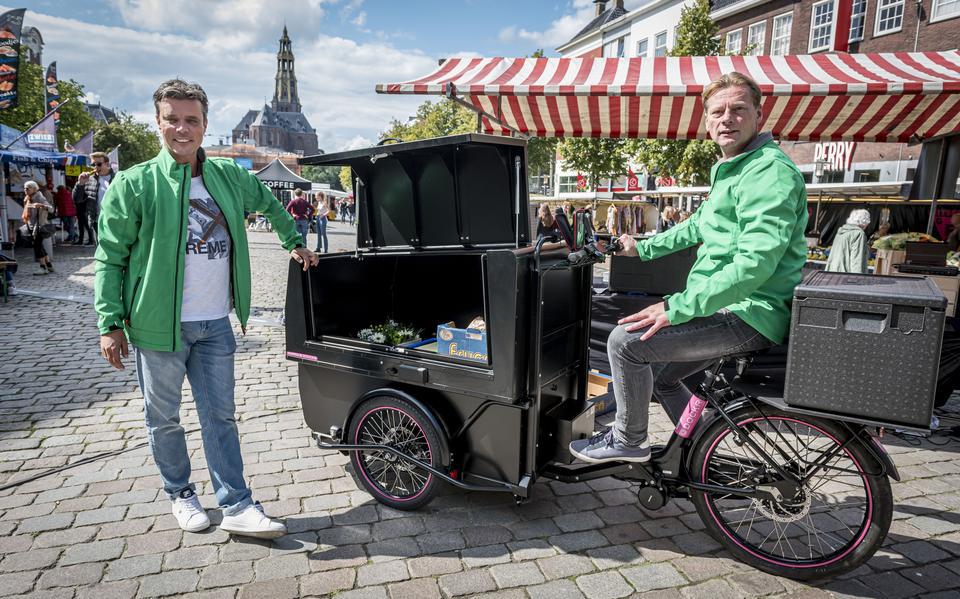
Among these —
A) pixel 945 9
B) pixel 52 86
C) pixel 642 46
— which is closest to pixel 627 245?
pixel 945 9

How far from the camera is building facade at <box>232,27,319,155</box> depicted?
482 ft

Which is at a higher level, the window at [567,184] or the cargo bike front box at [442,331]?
the window at [567,184]

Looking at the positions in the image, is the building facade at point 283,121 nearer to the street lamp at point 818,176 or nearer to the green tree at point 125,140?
the green tree at point 125,140

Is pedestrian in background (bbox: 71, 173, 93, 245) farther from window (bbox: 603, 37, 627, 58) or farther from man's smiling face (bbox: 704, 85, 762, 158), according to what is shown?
window (bbox: 603, 37, 627, 58)

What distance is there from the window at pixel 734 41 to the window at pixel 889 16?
25.1 ft

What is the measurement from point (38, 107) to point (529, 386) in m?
36.1

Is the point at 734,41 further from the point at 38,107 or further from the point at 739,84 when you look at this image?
the point at 38,107

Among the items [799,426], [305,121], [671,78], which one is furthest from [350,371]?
[305,121]

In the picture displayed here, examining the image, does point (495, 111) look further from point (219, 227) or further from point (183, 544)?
point (183, 544)

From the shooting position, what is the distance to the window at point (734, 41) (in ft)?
93.6

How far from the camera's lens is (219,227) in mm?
2986

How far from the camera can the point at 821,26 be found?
23.9 m

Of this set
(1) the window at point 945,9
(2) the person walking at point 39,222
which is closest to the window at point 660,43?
(1) the window at point 945,9

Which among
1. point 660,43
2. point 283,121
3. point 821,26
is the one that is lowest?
→ point 821,26
